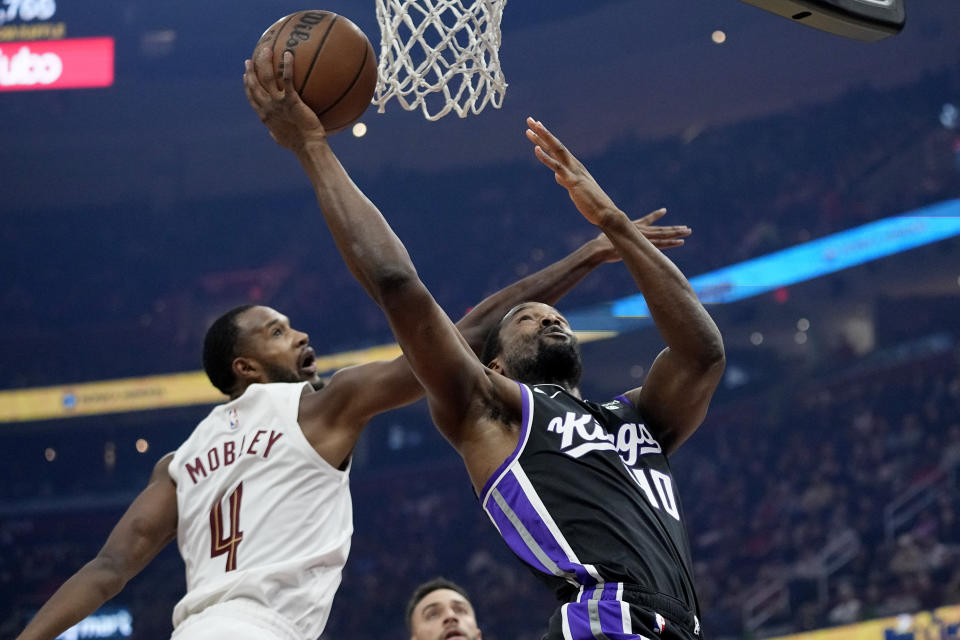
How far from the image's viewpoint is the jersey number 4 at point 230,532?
105 inches

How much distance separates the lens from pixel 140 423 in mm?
13391

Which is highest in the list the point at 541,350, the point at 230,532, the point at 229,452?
the point at 541,350

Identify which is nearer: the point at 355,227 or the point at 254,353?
the point at 355,227

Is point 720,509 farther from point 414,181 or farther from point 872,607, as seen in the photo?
point 414,181

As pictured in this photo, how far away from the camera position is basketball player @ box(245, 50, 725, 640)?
6.72 feet

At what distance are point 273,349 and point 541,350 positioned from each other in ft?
3.53

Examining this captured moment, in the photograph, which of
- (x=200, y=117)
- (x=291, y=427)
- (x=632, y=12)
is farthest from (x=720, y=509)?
(x=291, y=427)

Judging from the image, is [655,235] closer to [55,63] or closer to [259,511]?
[259,511]

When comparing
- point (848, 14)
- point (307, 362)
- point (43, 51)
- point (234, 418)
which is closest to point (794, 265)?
point (43, 51)

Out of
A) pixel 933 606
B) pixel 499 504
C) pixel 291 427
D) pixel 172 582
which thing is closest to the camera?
pixel 499 504

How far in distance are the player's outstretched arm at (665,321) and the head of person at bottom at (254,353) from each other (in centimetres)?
112

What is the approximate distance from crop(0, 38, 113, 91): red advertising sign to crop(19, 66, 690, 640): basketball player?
10.5 meters

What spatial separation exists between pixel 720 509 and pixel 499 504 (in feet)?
37.8

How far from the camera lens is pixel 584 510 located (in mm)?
2121
